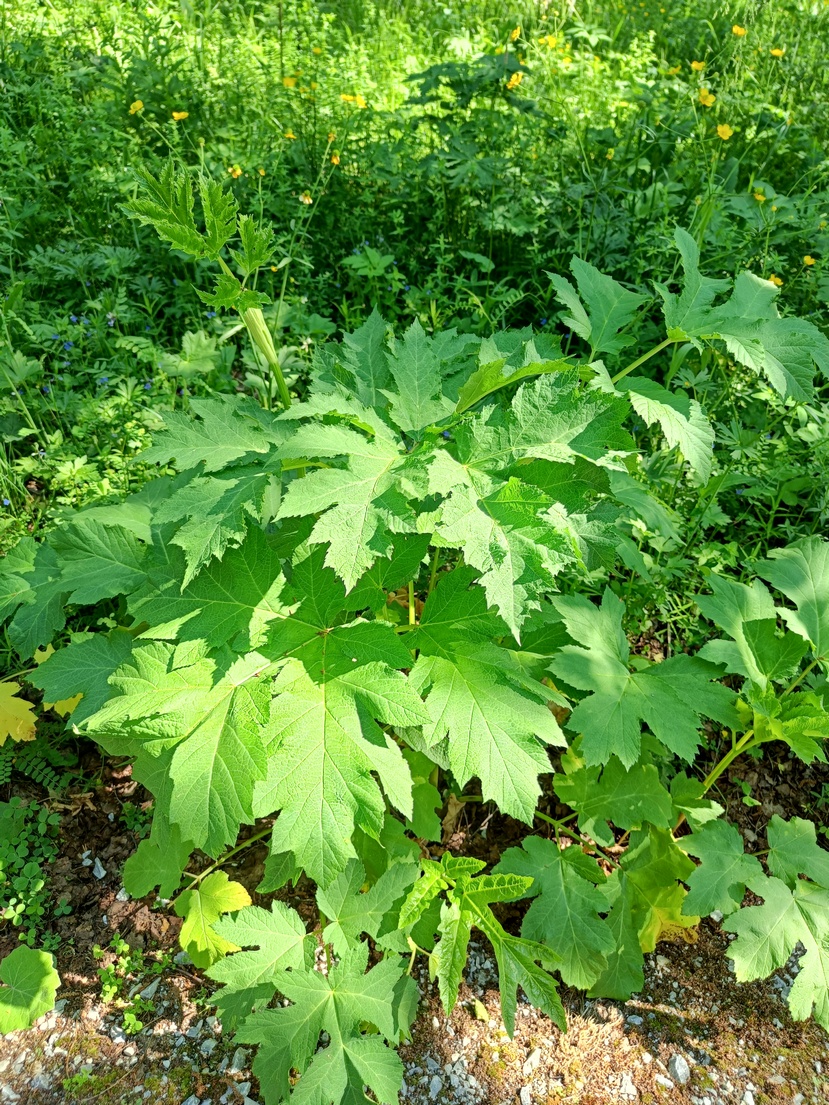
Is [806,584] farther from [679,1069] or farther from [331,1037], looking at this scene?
[331,1037]

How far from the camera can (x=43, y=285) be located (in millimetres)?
3760

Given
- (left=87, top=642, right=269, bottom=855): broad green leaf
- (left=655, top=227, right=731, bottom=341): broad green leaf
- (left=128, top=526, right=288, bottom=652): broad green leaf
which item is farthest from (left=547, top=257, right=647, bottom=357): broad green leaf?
(left=87, top=642, right=269, bottom=855): broad green leaf

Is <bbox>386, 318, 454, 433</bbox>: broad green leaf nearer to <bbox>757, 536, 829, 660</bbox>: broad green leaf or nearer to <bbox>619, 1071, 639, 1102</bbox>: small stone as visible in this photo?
<bbox>757, 536, 829, 660</bbox>: broad green leaf

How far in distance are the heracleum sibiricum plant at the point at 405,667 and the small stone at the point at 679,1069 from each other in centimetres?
20

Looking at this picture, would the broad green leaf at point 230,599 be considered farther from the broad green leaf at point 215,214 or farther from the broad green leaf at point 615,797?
the broad green leaf at point 615,797

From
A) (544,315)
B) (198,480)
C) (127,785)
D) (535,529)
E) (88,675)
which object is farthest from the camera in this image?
(544,315)

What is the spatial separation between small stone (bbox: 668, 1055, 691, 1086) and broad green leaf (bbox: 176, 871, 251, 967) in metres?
1.13

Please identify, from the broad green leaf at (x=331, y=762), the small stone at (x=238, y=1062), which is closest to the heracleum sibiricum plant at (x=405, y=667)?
the broad green leaf at (x=331, y=762)

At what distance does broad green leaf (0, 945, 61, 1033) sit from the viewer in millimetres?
2072

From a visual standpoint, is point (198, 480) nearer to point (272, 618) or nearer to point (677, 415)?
point (272, 618)

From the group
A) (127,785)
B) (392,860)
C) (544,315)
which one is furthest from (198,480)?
(544,315)

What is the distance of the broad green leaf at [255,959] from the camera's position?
6.17ft

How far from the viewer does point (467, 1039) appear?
2137 mm

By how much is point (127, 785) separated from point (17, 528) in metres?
0.99
